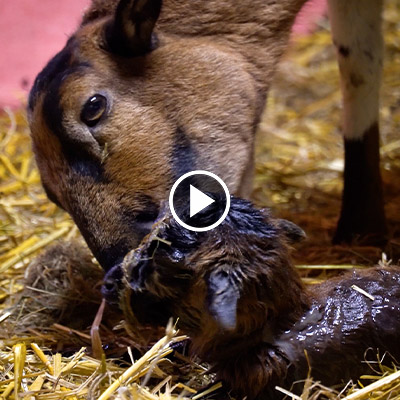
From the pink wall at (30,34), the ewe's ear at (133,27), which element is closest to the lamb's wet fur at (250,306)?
the ewe's ear at (133,27)

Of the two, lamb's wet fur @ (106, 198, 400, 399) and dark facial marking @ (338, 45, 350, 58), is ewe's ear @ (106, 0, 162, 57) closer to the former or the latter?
dark facial marking @ (338, 45, 350, 58)

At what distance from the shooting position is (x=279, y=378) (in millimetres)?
2254

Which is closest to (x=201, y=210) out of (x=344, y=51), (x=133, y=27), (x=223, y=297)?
(x=223, y=297)

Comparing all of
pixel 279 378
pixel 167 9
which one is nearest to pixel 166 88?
pixel 167 9

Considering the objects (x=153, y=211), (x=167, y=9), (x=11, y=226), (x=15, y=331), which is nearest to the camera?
(x=153, y=211)

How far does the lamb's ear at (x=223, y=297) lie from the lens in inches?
80.9

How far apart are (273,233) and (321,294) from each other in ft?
1.12

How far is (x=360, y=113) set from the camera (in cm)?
385

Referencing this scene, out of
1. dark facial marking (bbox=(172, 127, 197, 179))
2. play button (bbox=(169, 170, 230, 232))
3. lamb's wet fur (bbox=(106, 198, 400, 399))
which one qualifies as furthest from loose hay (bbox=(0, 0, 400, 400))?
dark facial marking (bbox=(172, 127, 197, 179))

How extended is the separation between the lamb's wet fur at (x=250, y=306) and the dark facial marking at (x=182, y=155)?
24.6 inches

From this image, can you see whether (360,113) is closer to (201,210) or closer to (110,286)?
(201,210)

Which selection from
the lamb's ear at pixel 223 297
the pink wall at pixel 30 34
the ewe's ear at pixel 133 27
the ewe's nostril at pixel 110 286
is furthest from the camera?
the pink wall at pixel 30 34

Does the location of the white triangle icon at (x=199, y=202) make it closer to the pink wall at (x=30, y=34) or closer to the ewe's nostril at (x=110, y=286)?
the ewe's nostril at (x=110, y=286)

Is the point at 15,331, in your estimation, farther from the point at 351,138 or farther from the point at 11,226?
the point at 351,138
